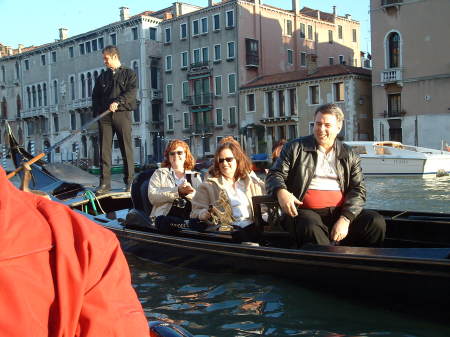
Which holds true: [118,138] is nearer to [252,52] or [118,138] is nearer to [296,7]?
[252,52]

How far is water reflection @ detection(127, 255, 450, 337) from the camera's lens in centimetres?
250

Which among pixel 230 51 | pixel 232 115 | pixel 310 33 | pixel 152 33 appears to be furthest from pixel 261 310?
pixel 152 33

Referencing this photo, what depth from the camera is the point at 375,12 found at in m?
18.6

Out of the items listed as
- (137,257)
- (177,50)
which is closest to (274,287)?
(137,257)

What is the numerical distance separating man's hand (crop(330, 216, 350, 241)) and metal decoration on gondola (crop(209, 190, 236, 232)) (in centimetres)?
70

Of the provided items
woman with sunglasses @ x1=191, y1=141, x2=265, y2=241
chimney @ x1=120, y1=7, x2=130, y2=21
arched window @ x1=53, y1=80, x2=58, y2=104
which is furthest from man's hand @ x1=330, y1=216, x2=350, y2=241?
arched window @ x1=53, y1=80, x2=58, y2=104

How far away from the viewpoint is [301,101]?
20.9 metres

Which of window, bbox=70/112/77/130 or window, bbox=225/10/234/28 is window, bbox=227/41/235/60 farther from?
window, bbox=70/112/77/130

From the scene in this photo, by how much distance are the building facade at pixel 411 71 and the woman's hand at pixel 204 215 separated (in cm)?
1542

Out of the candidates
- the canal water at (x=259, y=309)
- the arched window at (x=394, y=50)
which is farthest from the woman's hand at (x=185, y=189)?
the arched window at (x=394, y=50)

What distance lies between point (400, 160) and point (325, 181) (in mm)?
11830

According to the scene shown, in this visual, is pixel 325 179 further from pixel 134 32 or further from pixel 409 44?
pixel 134 32

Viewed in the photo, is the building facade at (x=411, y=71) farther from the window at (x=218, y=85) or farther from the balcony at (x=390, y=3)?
the window at (x=218, y=85)

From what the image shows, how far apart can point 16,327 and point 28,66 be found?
33172mm
